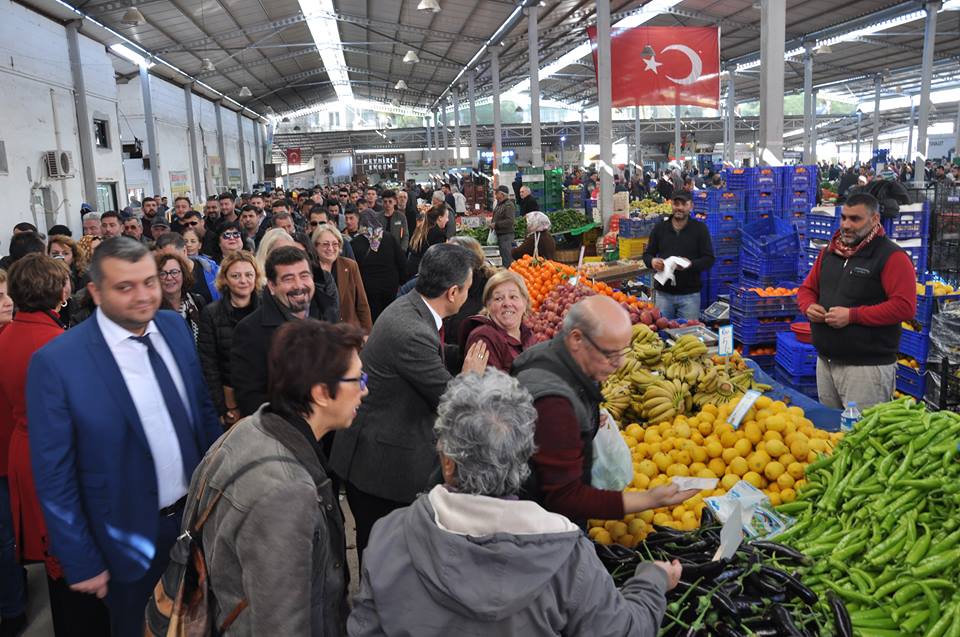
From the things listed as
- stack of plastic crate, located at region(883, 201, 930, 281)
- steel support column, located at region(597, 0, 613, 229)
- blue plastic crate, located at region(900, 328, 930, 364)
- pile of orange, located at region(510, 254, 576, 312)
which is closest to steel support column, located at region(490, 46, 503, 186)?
steel support column, located at region(597, 0, 613, 229)

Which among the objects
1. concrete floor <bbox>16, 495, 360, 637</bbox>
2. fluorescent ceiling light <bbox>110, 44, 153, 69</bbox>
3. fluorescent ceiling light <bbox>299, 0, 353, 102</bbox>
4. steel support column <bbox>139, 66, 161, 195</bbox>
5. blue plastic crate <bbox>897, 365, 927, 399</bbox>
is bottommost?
concrete floor <bbox>16, 495, 360, 637</bbox>

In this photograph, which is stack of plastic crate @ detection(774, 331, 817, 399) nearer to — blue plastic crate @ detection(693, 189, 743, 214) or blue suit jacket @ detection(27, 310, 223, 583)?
blue plastic crate @ detection(693, 189, 743, 214)

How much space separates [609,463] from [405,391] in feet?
2.75

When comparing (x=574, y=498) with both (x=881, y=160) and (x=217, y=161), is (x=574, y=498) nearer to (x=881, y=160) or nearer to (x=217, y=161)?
(x=217, y=161)

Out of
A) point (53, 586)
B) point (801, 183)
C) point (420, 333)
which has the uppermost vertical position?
point (801, 183)

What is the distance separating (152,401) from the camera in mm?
2482

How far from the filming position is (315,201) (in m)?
11.4

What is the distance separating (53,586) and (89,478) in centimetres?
99

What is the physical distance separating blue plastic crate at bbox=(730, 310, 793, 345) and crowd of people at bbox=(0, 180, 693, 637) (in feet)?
11.0

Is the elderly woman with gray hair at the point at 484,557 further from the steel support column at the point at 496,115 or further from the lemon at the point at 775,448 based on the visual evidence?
the steel support column at the point at 496,115

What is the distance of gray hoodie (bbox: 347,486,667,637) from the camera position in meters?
1.42

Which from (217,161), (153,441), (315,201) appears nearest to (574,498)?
(153,441)

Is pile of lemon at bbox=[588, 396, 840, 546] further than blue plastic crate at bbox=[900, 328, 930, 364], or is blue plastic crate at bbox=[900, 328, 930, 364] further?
blue plastic crate at bbox=[900, 328, 930, 364]

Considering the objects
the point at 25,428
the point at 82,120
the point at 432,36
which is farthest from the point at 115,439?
the point at 432,36
